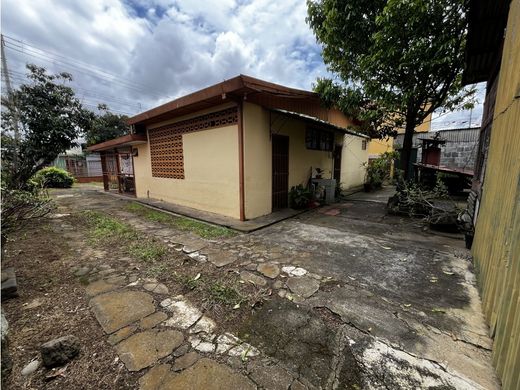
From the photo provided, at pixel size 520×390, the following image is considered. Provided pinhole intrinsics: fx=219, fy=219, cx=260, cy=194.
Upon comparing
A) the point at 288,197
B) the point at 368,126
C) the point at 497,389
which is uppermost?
the point at 368,126

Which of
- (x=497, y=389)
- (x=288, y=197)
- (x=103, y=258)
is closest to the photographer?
(x=497, y=389)

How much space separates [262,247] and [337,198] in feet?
18.0

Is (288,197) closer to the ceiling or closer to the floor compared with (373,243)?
closer to the ceiling

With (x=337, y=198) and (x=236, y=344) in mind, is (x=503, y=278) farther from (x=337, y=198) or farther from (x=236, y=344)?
A: (x=337, y=198)

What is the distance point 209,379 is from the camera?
1.55 metres

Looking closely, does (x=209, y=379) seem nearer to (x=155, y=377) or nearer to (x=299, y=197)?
(x=155, y=377)

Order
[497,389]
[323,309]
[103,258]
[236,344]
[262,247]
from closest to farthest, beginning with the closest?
[497,389], [236,344], [323,309], [103,258], [262,247]

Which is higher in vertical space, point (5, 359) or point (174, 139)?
point (174, 139)

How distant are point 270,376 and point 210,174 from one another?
16.9 feet

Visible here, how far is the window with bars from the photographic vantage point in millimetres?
5616

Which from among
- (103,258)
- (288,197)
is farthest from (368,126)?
(103,258)

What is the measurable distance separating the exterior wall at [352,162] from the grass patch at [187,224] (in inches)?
281

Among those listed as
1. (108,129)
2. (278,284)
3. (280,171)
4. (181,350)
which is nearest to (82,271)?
(181,350)

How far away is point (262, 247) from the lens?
394 cm
